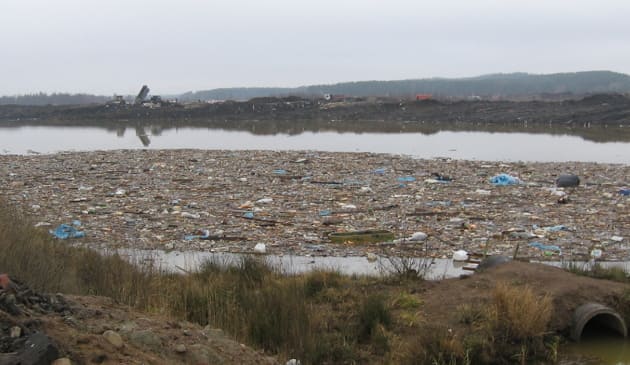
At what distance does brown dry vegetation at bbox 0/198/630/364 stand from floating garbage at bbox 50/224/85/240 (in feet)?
6.61

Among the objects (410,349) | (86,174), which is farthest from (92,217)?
(410,349)

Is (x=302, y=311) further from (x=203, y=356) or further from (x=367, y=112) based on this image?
(x=367, y=112)

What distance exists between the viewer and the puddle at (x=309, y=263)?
7156 mm

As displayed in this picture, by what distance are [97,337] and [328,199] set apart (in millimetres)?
8240

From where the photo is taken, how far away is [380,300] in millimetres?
5742

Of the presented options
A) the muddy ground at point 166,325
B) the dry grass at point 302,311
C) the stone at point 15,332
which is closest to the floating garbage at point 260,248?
the dry grass at point 302,311

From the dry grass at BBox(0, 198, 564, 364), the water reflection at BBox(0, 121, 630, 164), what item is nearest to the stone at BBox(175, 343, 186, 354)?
the dry grass at BBox(0, 198, 564, 364)

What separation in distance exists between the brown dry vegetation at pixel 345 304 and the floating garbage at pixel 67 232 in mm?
2016

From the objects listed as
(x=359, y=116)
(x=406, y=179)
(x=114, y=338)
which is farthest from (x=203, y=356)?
(x=359, y=116)

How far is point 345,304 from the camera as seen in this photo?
19.7 ft

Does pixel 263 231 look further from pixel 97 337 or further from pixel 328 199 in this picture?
pixel 97 337

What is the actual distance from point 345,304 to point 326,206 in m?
4.88

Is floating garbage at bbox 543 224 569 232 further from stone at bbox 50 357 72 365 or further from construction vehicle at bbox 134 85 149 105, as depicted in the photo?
construction vehicle at bbox 134 85 149 105

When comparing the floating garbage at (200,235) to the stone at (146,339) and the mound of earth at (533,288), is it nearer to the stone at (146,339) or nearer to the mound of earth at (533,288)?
the mound of earth at (533,288)
